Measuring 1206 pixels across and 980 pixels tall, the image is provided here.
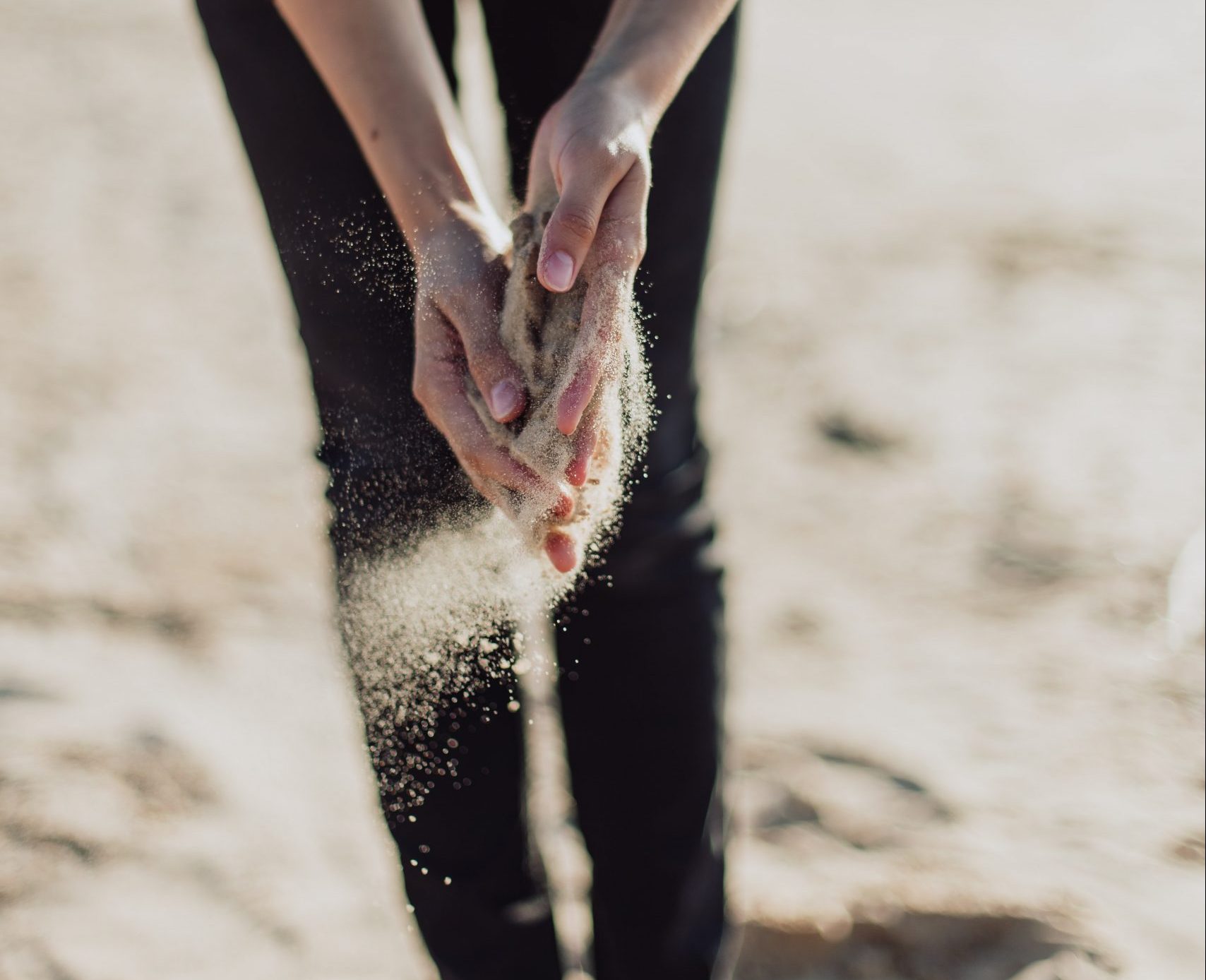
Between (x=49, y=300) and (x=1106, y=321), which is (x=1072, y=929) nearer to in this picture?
(x=1106, y=321)

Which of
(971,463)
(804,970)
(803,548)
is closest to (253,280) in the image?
(803,548)

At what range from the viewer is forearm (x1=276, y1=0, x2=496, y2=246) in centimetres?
86

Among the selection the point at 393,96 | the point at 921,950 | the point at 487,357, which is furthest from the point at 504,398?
the point at 921,950

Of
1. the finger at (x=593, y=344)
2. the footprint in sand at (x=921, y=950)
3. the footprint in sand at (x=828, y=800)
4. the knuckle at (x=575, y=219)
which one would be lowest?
the footprint in sand at (x=828, y=800)

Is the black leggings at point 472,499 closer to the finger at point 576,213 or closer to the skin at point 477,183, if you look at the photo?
the skin at point 477,183

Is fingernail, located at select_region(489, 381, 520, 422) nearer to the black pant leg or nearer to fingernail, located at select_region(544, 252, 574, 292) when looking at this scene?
fingernail, located at select_region(544, 252, 574, 292)

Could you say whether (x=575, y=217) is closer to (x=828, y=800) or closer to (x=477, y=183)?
(x=477, y=183)

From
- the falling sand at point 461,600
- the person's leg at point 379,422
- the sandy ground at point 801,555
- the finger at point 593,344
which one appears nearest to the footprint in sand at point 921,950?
the sandy ground at point 801,555

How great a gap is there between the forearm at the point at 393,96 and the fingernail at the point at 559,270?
12cm

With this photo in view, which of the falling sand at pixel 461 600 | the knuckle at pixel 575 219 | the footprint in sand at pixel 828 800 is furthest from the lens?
the footprint in sand at pixel 828 800

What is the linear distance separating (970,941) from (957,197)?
2.29 metres

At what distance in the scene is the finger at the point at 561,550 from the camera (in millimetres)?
870

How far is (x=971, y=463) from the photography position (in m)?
2.15

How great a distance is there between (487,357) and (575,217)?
0.12 metres
